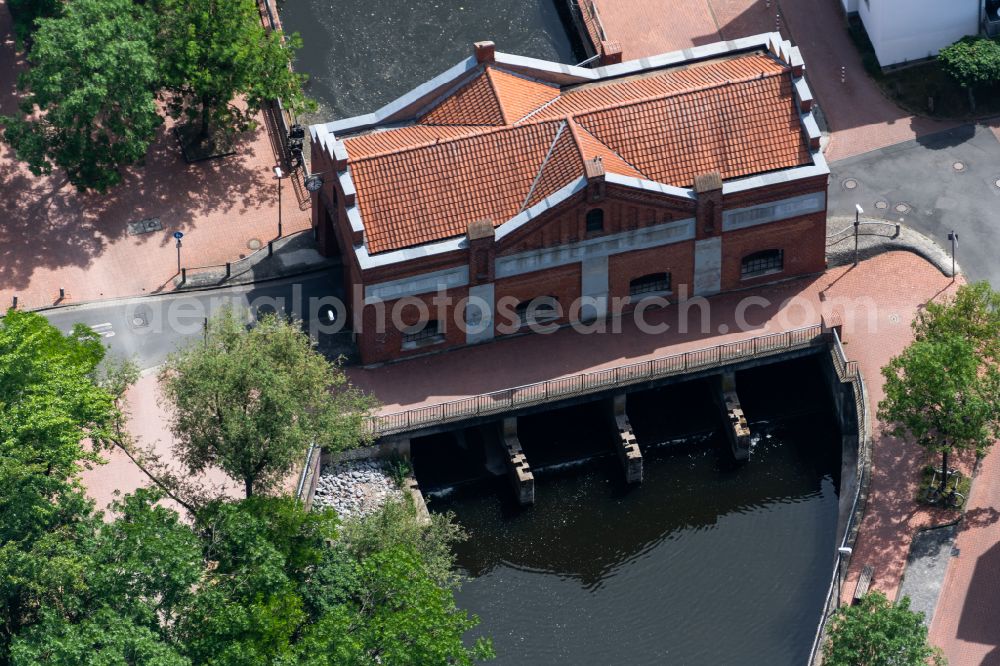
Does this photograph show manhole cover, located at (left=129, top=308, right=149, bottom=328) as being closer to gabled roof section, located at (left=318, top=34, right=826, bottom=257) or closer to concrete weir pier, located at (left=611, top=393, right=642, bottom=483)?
gabled roof section, located at (left=318, top=34, right=826, bottom=257)

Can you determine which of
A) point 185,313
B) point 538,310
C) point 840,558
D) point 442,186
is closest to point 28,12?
point 185,313

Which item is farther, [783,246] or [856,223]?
[856,223]

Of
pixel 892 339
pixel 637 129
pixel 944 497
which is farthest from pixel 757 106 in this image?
pixel 944 497

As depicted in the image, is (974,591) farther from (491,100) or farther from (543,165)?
(491,100)

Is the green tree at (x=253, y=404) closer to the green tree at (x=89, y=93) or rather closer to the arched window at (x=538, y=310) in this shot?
the arched window at (x=538, y=310)

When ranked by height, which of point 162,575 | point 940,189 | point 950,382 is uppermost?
point 940,189

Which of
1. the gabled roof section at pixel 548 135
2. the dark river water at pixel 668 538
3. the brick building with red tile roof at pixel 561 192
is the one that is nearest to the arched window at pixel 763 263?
the brick building with red tile roof at pixel 561 192

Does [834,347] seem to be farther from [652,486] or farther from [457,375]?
[457,375]

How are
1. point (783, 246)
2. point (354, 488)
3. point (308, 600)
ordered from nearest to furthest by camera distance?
1. point (308, 600)
2. point (354, 488)
3. point (783, 246)
